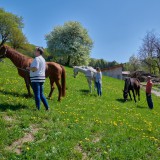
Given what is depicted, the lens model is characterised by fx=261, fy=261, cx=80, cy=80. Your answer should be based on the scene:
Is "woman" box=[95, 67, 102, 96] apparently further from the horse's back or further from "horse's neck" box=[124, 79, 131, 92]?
the horse's back

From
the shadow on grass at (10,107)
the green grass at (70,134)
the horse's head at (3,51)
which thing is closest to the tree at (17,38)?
the horse's head at (3,51)

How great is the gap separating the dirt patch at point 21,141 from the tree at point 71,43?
6447cm

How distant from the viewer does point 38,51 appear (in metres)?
10.8

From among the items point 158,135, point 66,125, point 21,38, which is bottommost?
point 158,135

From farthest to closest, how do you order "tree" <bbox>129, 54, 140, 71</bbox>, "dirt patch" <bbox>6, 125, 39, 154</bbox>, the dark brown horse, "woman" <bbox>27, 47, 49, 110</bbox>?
"tree" <bbox>129, 54, 140, 71</bbox> → the dark brown horse → "woman" <bbox>27, 47, 49, 110</bbox> → "dirt patch" <bbox>6, 125, 39, 154</bbox>

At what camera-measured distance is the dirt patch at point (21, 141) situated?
25.6ft

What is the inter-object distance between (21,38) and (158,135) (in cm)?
7037

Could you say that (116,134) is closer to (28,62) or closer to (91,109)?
(91,109)

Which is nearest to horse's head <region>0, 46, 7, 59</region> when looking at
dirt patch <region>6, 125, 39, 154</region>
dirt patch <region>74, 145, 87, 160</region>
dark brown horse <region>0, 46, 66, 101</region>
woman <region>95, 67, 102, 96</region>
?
dark brown horse <region>0, 46, 66, 101</region>

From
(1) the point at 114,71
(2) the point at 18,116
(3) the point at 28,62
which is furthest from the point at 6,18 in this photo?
(2) the point at 18,116

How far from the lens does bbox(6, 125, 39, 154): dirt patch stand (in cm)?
780

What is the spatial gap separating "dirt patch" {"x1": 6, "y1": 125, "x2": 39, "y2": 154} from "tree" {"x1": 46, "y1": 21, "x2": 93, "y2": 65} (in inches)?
2538

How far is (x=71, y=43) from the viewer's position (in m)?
74.8

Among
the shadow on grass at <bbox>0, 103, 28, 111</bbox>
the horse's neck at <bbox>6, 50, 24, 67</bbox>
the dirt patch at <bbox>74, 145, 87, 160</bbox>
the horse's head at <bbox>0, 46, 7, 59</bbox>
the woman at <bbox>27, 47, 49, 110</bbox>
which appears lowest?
the dirt patch at <bbox>74, 145, 87, 160</bbox>
